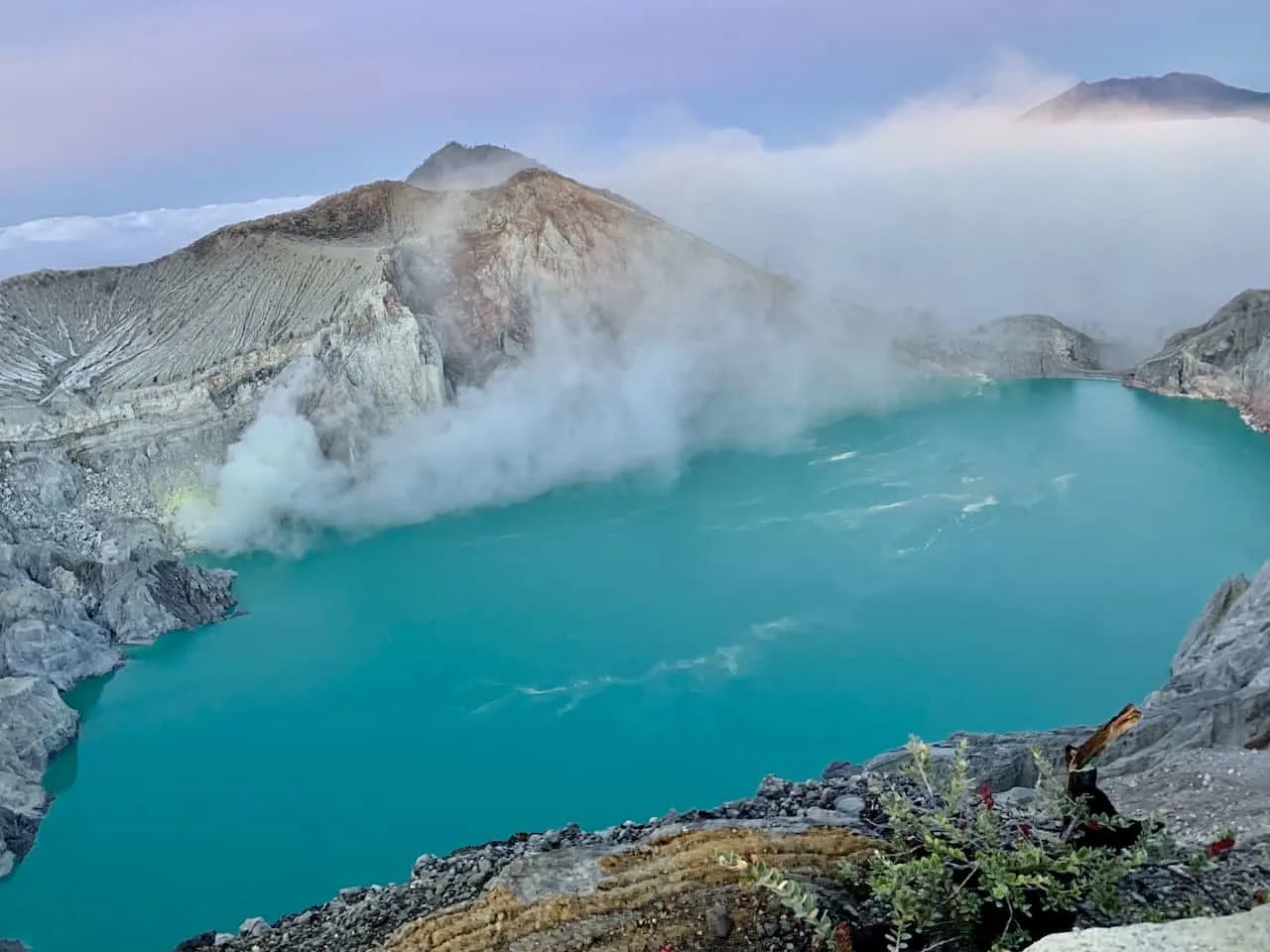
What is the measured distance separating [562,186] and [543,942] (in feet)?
186

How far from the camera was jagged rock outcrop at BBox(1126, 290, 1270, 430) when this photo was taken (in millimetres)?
53062

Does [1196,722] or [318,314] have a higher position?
[318,314]

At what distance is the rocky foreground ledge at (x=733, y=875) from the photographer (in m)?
9.76

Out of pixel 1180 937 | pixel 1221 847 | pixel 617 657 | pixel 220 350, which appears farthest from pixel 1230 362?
pixel 1180 937

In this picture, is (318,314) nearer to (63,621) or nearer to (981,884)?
(63,621)

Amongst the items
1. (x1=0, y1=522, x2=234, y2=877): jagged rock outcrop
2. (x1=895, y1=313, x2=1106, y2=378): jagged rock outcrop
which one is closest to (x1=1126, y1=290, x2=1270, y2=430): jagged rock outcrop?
(x1=895, y1=313, x2=1106, y2=378): jagged rock outcrop

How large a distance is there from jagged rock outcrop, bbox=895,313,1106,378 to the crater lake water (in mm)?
15580

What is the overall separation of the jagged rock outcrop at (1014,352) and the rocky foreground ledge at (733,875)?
4614 cm

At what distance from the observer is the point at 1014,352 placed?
64.1m

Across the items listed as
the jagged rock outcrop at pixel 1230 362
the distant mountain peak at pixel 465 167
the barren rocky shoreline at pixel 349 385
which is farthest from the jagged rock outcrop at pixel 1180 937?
the distant mountain peak at pixel 465 167

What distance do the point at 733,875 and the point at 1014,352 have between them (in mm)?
58779

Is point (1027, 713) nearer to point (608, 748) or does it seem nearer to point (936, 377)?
point (608, 748)

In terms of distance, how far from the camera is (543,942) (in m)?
10.7

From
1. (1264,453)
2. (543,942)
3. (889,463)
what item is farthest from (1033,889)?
(1264,453)
